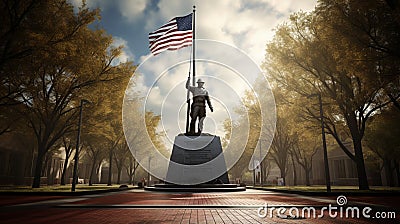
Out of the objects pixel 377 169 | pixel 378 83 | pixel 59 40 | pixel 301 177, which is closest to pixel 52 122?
pixel 59 40

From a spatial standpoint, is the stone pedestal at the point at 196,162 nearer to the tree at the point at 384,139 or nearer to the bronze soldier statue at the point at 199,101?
the bronze soldier statue at the point at 199,101

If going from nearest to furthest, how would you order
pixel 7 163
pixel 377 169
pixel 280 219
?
pixel 280 219
pixel 7 163
pixel 377 169

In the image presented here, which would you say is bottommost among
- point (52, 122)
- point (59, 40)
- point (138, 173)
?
point (138, 173)

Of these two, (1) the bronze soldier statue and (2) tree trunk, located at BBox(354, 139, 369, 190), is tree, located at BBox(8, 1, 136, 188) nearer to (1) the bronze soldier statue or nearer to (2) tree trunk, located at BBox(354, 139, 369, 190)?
(1) the bronze soldier statue

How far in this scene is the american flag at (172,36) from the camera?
17.1 metres

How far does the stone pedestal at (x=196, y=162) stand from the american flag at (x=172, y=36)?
5.87 meters

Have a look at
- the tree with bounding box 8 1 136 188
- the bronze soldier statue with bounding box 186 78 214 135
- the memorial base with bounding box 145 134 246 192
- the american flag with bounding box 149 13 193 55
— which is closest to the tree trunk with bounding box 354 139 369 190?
the memorial base with bounding box 145 134 246 192

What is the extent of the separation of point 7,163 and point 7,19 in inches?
868

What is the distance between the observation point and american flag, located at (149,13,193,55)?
1712 centimetres

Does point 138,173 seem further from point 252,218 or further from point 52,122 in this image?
point 252,218

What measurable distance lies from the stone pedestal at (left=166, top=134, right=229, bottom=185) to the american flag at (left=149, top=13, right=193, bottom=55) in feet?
19.3

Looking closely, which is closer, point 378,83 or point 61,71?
point 378,83

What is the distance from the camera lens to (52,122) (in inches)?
733

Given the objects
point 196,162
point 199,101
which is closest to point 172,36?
point 199,101
